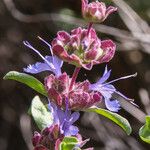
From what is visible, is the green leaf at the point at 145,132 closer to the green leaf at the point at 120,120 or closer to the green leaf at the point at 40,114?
the green leaf at the point at 120,120

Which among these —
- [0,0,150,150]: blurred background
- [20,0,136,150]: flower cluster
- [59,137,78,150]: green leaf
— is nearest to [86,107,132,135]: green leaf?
[20,0,136,150]: flower cluster

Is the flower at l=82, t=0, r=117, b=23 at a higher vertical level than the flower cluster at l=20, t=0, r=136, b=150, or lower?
higher

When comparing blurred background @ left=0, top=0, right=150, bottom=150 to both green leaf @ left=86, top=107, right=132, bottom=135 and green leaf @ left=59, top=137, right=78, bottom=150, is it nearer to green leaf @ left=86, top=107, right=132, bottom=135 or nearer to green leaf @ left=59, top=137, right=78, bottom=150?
green leaf @ left=86, top=107, right=132, bottom=135

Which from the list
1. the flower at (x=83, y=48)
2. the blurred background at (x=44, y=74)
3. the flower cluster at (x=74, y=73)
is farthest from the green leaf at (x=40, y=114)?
the blurred background at (x=44, y=74)

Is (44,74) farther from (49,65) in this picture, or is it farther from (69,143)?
(69,143)

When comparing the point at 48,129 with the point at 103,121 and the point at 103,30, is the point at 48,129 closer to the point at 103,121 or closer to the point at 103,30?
the point at 103,30

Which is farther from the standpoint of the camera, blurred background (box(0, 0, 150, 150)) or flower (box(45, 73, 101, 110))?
blurred background (box(0, 0, 150, 150))

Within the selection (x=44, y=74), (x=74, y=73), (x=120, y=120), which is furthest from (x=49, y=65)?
(x=44, y=74)
